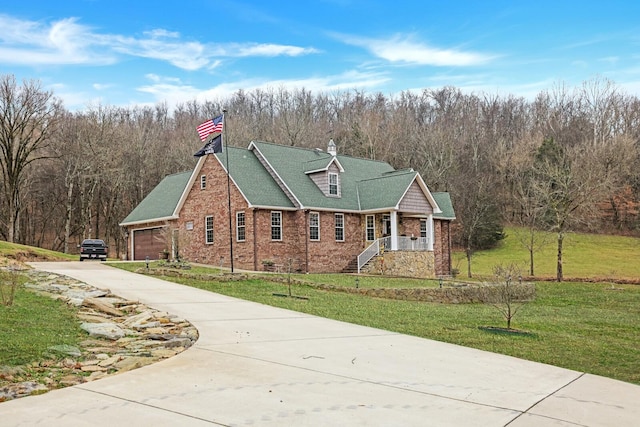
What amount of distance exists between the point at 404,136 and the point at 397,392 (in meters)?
57.1

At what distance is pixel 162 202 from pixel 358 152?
2674 centimetres

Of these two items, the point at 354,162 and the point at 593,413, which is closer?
the point at 593,413

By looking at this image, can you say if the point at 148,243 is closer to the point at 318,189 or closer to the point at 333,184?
the point at 318,189

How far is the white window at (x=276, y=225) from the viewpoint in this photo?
30420 mm

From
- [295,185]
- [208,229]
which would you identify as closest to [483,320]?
[295,185]

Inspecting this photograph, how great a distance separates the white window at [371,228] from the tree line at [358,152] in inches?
533

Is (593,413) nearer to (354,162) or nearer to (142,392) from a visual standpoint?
(142,392)

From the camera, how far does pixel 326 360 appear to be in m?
8.80

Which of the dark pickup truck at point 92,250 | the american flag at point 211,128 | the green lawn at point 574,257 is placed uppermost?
the american flag at point 211,128

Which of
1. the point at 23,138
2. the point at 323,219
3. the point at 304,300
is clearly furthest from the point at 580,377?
the point at 23,138

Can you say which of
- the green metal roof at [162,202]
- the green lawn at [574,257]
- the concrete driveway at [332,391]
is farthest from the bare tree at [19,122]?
the concrete driveway at [332,391]

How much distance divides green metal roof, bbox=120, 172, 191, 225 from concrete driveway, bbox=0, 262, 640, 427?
2577 cm

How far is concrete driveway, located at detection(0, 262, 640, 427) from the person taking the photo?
588cm

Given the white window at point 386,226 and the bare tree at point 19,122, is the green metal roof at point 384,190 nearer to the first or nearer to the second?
the white window at point 386,226
